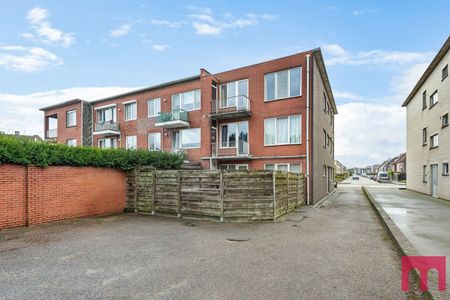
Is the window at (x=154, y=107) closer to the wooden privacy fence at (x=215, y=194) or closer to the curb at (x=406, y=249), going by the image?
the wooden privacy fence at (x=215, y=194)

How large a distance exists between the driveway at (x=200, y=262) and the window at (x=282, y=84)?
9.55m

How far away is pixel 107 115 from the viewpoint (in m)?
25.2

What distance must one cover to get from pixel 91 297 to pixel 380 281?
451 centimetres

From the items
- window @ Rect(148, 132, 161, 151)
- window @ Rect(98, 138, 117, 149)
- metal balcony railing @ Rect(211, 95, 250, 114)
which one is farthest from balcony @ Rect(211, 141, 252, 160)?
window @ Rect(98, 138, 117, 149)

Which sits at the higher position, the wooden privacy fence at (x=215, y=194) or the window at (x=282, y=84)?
the window at (x=282, y=84)

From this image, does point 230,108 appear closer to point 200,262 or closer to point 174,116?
point 174,116

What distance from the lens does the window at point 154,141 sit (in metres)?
21.8

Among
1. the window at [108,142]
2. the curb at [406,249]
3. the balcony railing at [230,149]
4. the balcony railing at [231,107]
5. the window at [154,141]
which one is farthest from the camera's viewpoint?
the window at [108,142]

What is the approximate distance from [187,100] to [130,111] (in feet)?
20.8

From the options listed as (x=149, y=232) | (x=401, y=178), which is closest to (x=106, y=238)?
(x=149, y=232)

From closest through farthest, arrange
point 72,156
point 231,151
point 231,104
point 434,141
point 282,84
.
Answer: point 72,156 < point 282,84 < point 231,151 < point 231,104 < point 434,141

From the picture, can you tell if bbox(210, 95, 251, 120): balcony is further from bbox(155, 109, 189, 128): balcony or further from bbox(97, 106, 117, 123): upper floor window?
bbox(97, 106, 117, 123): upper floor window

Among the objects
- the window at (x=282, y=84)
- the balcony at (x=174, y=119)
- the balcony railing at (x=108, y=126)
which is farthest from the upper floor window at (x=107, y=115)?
the window at (x=282, y=84)

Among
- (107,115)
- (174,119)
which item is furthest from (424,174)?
(107,115)
